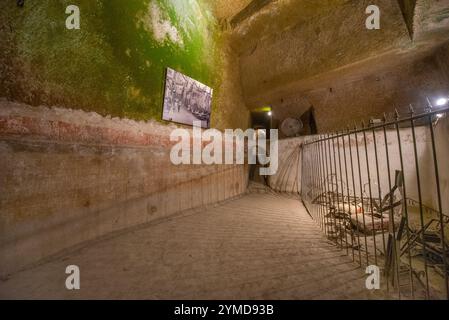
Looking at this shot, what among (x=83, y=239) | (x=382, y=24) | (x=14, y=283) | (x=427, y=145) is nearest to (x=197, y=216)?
(x=83, y=239)

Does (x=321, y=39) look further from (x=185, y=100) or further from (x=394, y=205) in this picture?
(x=394, y=205)

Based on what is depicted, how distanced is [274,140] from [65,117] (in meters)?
6.52

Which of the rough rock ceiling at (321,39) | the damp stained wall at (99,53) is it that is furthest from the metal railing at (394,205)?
the damp stained wall at (99,53)

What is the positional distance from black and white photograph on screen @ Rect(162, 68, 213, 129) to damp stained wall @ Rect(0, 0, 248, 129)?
20 cm

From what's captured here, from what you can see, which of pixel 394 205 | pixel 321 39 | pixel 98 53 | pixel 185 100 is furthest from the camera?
pixel 321 39

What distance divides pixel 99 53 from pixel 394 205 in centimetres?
461

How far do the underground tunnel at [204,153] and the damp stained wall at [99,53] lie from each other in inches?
0.9

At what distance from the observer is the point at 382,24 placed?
5301mm

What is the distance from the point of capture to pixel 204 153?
18.1 ft

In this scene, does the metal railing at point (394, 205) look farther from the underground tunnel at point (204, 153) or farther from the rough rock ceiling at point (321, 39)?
the rough rock ceiling at point (321, 39)

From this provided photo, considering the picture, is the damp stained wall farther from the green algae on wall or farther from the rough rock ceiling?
the rough rock ceiling

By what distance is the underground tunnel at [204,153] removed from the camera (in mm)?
2082

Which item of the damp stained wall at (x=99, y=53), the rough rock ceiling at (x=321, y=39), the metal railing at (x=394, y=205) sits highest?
the rough rock ceiling at (x=321, y=39)

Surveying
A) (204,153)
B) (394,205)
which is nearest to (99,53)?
(204,153)
